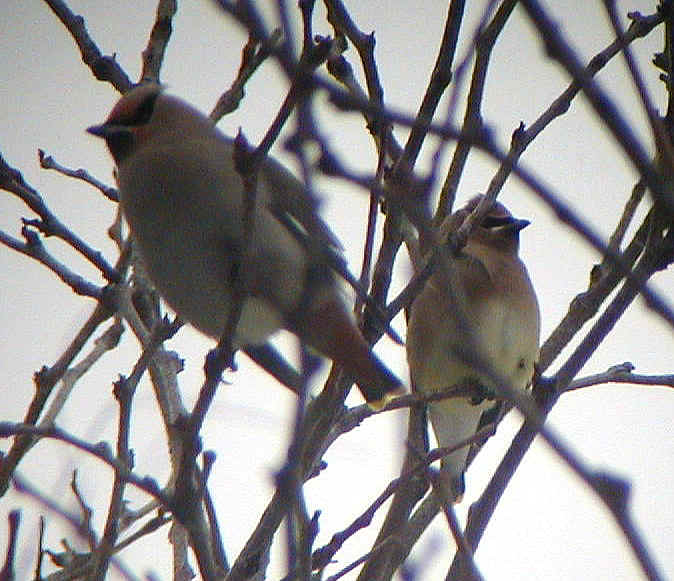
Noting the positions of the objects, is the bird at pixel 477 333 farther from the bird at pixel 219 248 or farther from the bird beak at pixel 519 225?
the bird at pixel 219 248

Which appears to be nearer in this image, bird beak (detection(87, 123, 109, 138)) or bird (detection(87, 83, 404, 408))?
bird (detection(87, 83, 404, 408))

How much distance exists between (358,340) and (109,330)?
62 cm

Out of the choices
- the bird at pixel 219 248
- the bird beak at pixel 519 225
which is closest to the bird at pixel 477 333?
the bird beak at pixel 519 225

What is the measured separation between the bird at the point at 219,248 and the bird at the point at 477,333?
1201 mm

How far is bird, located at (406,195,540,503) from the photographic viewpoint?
4.12 metres

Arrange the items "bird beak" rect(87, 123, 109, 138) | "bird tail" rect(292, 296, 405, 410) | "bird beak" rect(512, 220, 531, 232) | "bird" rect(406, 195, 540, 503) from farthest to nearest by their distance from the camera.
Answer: "bird beak" rect(512, 220, 531, 232)
"bird" rect(406, 195, 540, 503)
"bird beak" rect(87, 123, 109, 138)
"bird tail" rect(292, 296, 405, 410)

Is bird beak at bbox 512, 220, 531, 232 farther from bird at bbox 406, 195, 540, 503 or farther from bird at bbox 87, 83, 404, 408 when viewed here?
bird at bbox 87, 83, 404, 408

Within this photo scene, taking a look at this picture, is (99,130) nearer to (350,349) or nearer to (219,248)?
(219,248)

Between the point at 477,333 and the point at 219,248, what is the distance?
1461mm

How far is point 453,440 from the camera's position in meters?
4.48

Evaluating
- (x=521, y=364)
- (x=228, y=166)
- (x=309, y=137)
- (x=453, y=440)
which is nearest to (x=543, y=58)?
(x=309, y=137)

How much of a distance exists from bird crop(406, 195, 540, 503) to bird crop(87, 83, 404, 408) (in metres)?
1.20

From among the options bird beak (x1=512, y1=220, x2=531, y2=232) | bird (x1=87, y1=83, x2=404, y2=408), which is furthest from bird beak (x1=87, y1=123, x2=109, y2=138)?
bird beak (x1=512, y1=220, x2=531, y2=232)

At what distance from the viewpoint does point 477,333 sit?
4027mm
